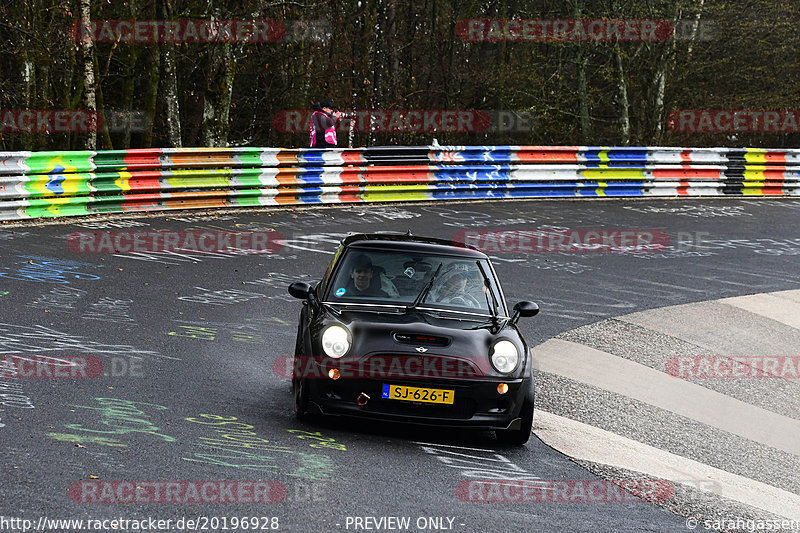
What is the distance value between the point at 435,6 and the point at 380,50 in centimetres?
438

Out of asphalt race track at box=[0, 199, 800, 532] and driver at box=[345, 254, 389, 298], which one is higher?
driver at box=[345, 254, 389, 298]

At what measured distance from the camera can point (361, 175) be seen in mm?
20891

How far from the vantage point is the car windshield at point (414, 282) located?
7.87 metres

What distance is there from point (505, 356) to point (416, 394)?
691 millimetres

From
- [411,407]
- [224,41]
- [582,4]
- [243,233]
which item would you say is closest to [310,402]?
[411,407]

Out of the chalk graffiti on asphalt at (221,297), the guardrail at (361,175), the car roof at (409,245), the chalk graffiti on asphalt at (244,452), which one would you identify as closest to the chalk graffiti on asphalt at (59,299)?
the chalk graffiti on asphalt at (221,297)

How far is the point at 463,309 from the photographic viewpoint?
25.8ft

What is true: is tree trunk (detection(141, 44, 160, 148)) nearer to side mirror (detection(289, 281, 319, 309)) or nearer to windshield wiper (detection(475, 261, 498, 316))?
side mirror (detection(289, 281, 319, 309))

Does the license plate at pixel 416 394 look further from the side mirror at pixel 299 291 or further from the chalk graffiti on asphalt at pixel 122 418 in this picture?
the chalk graffiti on asphalt at pixel 122 418

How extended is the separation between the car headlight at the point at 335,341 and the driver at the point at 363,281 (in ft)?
2.43

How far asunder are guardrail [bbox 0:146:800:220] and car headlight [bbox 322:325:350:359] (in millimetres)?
10003

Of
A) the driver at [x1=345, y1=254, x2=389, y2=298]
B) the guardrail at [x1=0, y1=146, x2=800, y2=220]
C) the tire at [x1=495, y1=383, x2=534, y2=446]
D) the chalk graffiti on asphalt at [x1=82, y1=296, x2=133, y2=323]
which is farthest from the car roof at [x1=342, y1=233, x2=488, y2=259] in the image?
the guardrail at [x1=0, y1=146, x2=800, y2=220]

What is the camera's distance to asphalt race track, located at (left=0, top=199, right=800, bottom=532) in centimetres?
551

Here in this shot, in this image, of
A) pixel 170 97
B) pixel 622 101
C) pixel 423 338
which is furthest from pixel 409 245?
pixel 622 101
